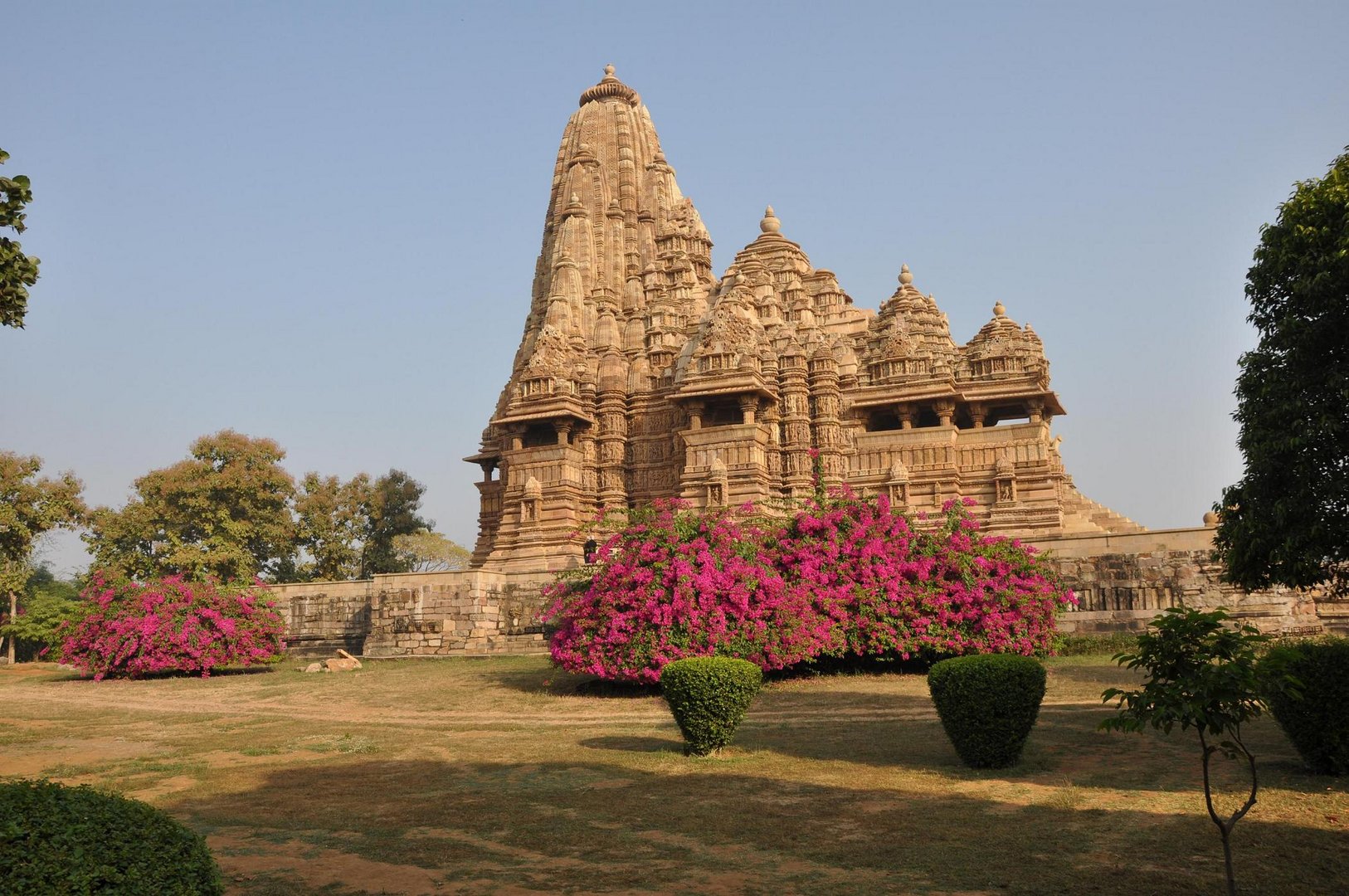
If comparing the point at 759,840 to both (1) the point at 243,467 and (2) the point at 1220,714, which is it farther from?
(1) the point at 243,467

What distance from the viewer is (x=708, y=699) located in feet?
41.8

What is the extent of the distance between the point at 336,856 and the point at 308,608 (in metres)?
24.3

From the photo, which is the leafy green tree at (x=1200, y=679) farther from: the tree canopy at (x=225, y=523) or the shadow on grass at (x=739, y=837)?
the tree canopy at (x=225, y=523)

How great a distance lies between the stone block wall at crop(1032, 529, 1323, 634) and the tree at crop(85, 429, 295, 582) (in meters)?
30.0

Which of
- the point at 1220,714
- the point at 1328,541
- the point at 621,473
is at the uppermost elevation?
the point at 621,473

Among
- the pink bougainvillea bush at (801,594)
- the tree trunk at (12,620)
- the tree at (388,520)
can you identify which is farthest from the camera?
the tree at (388,520)

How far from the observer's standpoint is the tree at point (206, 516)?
4062 cm

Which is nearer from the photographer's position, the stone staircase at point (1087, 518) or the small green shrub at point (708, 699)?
the small green shrub at point (708, 699)

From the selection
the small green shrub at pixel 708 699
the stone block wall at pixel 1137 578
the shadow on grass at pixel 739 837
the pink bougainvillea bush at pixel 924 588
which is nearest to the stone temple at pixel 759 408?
the stone block wall at pixel 1137 578

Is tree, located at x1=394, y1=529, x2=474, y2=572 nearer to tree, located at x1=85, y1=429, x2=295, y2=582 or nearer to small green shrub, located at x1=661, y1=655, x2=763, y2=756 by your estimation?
tree, located at x1=85, y1=429, x2=295, y2=582

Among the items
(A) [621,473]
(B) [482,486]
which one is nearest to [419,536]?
(B) [482,486]

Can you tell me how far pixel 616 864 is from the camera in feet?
26.7

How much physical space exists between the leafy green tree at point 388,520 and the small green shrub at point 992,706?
38.8 m

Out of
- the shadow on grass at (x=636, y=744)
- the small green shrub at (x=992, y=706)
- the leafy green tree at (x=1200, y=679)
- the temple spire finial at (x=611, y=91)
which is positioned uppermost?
the temple spire finial at (x=611, y=91)
